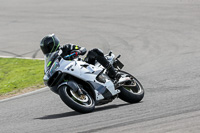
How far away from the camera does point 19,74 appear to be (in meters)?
15.6

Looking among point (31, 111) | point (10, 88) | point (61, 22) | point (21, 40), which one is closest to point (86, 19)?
point (61, 22)

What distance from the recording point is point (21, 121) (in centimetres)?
921

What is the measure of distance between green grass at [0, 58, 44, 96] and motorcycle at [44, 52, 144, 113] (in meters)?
4.52

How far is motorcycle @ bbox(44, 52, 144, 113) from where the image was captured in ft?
28.8

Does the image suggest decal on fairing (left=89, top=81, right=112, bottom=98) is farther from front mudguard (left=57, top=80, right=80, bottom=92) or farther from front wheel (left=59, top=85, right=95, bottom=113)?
front mudguard (left=57, top=80, right=80, bottom=92)

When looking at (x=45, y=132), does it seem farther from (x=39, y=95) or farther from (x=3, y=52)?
(x=3, y=52)

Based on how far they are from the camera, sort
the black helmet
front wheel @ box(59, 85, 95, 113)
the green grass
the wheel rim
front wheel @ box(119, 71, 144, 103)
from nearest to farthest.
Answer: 1. front wheel @ box(59, 85, 95, 113)
2. the wheel rim
3. the black helmet
4. front wheel @ box(119, 71, 144, 103)
5. the green grass

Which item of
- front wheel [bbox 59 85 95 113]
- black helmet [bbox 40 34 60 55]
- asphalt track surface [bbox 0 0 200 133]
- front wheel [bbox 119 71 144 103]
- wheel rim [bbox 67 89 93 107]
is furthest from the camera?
front wheel [bbox 119 71 144 103]

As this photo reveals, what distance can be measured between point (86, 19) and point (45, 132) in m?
17.7

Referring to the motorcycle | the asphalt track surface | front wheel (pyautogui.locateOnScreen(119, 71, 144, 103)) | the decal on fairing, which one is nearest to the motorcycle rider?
the motorcycle

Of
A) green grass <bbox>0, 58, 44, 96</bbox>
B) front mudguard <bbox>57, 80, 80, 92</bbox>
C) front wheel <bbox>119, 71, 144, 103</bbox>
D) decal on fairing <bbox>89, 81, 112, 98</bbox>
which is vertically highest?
front mudguard <bbox>57, 80, 80, 92</bbox>

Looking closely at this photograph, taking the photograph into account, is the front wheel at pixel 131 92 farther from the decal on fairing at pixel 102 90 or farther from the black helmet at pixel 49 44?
the black helmet at pixel 49 44

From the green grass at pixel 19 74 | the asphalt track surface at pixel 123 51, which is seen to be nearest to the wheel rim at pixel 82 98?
the asphalt track surface at pixel 123 51

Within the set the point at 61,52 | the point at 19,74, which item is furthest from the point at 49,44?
the point at 19,74
